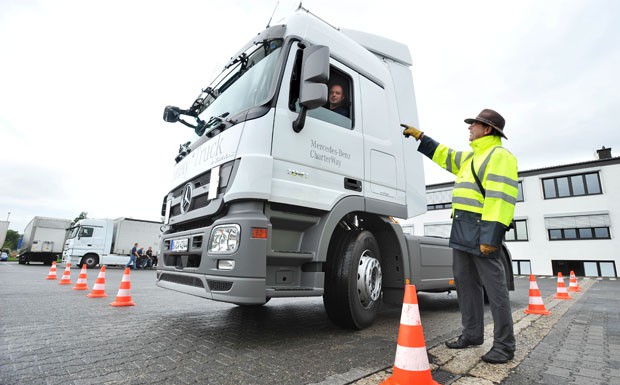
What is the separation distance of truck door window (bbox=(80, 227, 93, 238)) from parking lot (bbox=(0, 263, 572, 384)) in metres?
16.2

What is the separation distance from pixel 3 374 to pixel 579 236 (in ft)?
84.4

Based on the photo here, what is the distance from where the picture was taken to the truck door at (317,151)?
2.84 m

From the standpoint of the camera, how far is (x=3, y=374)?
2025mm

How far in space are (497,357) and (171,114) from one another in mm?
4369

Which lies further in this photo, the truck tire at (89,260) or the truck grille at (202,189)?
the truck tire at (89,260)

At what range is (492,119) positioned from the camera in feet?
9.12

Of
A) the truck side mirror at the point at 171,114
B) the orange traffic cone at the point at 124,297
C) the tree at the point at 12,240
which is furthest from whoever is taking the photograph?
the tree at the point at 12,240

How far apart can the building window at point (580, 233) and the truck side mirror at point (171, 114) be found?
24.2m

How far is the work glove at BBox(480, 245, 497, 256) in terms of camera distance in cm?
245

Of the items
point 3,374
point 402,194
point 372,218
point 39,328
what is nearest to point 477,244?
point 372,218

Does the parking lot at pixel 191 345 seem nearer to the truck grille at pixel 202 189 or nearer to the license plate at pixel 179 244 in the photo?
the license plate at pixel 179 244

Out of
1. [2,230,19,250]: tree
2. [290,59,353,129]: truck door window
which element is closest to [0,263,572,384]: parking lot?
[290,59,353,129]: truck door window

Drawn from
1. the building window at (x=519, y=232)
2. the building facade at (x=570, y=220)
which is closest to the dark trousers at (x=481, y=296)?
the building facade at (x=570, y=220)

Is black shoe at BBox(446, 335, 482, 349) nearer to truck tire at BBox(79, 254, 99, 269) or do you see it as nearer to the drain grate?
the drain grate
